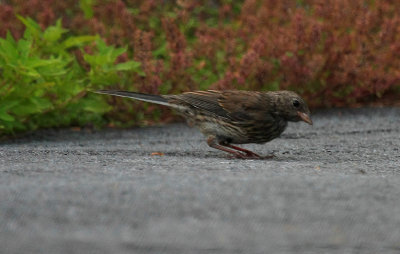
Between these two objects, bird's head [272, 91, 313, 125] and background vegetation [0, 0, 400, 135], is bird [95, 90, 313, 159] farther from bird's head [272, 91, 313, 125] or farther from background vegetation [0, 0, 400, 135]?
background vegetation [0, 0, 400, 135]

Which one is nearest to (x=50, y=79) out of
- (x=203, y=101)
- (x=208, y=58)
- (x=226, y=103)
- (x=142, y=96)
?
(x=142, y=96)

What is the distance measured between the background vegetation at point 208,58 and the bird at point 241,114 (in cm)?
108

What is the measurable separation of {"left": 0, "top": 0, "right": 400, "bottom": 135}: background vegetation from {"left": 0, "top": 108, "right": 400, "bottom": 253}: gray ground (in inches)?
68.6

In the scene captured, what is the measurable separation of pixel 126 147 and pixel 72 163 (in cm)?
151

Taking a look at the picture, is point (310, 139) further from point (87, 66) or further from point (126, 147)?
point (87, 66)

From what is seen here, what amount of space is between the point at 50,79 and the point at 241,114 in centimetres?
196

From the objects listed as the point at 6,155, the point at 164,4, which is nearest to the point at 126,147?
the point at 6,155

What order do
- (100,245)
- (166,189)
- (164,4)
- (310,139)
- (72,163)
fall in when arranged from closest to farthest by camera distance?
(100,245)
(166,189)
(72,163)
(310,139)
(164,4)

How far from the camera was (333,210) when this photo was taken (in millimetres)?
3068

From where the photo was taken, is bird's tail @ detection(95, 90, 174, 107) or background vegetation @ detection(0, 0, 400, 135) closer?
bird's tail @ detection(95, 90, 174, 107)

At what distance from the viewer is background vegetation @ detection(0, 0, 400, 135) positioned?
21.2 feet

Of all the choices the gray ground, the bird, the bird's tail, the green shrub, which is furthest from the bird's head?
the green shrub

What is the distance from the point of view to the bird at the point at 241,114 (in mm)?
5363

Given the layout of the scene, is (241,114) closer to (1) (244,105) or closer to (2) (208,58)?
(1) (244,105)
